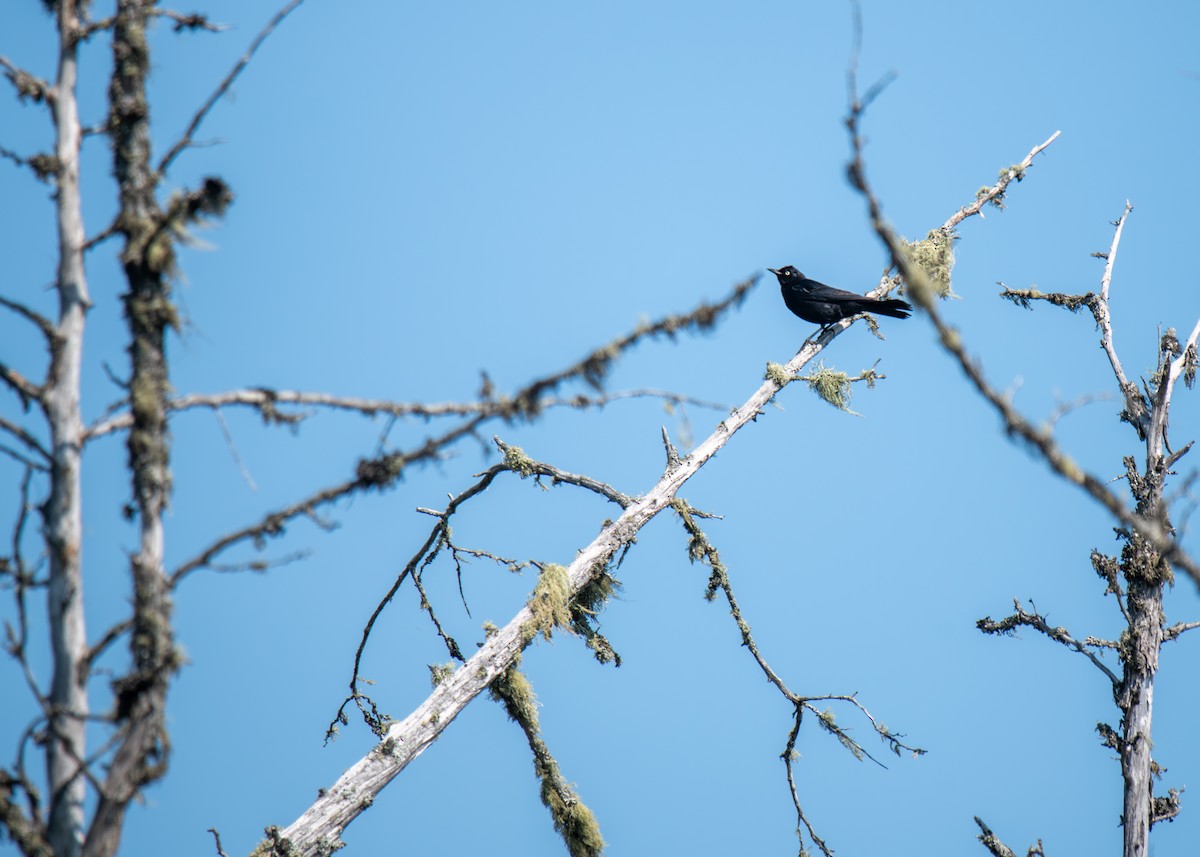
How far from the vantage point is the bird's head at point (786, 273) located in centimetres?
1515

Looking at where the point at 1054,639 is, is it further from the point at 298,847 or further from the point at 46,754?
the point at 46,754

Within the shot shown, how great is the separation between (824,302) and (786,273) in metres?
2.26

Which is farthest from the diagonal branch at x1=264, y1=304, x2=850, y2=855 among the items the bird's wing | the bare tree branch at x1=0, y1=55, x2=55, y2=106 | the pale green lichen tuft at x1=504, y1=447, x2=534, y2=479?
the bare tree branch at x1=0, y1=55, x2=55, y2=106

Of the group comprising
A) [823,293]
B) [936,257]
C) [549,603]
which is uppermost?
[823,293]

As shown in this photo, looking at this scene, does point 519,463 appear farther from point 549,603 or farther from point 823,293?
point 823,293

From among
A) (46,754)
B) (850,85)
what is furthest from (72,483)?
(850,85)

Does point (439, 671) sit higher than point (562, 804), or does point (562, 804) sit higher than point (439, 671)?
point (439, 671)

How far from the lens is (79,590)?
15.2 feet

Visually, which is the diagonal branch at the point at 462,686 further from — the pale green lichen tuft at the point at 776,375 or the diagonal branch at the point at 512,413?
the diagonal branch at the point at 512,413

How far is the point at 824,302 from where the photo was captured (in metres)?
13.3

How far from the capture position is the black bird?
12555 mm

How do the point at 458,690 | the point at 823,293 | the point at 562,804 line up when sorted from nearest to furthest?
the point at 458,690 → the point at 562,804 → the point at 823,293

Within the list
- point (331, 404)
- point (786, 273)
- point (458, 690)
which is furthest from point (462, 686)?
point (786, 273)

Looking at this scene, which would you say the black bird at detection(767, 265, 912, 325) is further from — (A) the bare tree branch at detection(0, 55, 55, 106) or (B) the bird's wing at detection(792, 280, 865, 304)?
(A) the bare tree branch at detection(0, 55, 55, 106)
